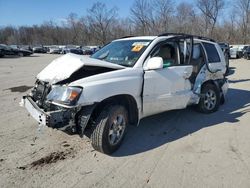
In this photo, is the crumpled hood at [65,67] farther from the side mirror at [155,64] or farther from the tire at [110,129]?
the tire at [110,129]

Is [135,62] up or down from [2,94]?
up

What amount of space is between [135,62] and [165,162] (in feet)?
5.78

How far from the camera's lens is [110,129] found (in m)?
4.18

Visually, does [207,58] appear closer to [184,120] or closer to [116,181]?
[184,120]

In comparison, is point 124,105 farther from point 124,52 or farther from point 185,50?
point 185,50

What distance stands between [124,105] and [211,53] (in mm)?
3288

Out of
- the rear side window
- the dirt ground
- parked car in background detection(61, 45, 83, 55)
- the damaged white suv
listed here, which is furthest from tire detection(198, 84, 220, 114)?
parked car in background detection(61, 45, 83, 55)

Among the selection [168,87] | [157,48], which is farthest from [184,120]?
[157,48]

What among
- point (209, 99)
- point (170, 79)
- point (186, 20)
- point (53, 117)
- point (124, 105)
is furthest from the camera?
point (186, 20)

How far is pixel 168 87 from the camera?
508 cm

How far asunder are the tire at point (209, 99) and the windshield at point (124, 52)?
2.15 meters

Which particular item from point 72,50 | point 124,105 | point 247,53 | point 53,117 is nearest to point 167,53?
point 124,105

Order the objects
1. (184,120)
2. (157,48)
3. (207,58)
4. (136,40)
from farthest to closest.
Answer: (207,58) → (184,120) → (136,40) → (157,48)

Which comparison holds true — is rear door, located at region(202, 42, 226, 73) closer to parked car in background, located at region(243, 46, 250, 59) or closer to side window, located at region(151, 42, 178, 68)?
side window, located at region(151, 42, 178, 68)
